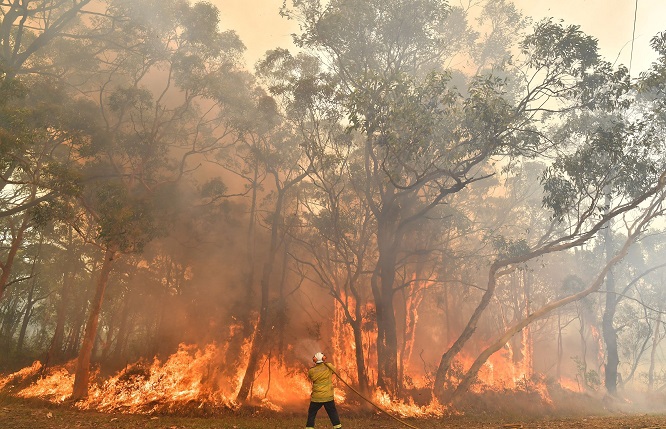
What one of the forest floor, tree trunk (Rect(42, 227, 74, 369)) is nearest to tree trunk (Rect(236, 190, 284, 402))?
the forest floor

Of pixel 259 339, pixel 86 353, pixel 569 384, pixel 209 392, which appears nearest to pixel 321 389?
pixel 209 392

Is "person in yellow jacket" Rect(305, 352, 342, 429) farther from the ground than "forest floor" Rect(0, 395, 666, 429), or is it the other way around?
"person in yellow jacket" Rect(305, 352, 342, 429)

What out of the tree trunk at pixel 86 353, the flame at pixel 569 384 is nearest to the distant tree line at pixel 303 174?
the tree trunk at pixel 86 353

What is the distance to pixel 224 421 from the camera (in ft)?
47.2

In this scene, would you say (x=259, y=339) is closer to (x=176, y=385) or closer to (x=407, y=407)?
(x=176, y=385)

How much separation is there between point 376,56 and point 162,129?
11.7 meters

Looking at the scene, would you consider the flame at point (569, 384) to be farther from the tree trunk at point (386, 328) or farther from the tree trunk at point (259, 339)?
the tree trunk at point (259, 339)

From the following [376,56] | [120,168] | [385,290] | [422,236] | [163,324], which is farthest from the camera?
[163,324]

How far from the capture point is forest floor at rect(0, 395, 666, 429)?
471 inches

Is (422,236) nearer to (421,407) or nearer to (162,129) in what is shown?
(421,407)

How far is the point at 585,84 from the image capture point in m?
15.1

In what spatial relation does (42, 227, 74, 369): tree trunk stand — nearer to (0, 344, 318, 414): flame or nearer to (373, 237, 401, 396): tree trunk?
(0, 344, 318, 414): flame

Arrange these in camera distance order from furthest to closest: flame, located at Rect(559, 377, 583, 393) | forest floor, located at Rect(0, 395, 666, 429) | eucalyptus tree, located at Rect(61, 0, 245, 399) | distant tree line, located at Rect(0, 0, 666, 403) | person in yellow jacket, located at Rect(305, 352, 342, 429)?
1. flame, located at Rect(559, 377, 583, 393)
2. eucalyptus tree, located at Rect(61, 0, 245, 399)
3. distant tree line, located at Rect(0, 0, 666, 403)
4. forest floor, located at Rect(0, 395, 666, 429)
5. person in yellow jacket, located at Rect(305, 352, 342, 429)

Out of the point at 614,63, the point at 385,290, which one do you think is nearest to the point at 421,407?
the point at 385,290
